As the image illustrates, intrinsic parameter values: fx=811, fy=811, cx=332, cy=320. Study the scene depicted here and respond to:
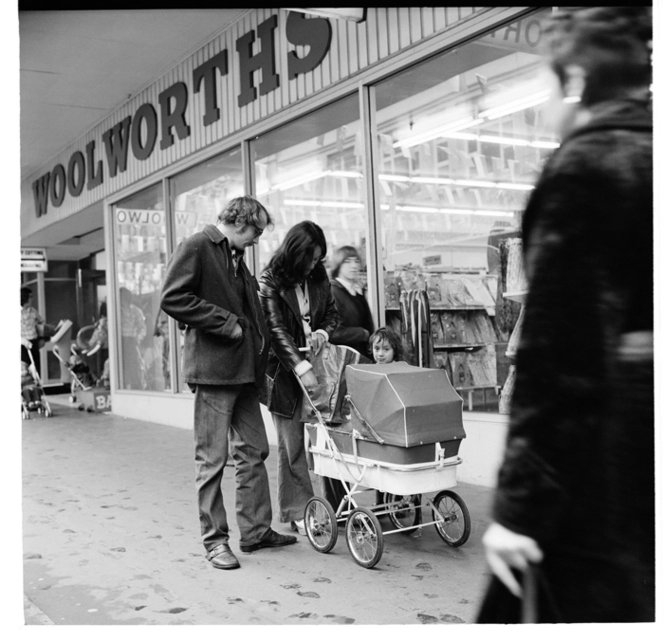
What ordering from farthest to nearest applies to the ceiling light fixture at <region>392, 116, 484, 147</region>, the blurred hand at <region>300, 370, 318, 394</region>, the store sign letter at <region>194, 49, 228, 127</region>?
the store sign letter at <region>194, 49, 228, 127</region> → the ceiling light fixture at <region>392, 116, 484, 147</region> → the blurred hand at <region>300, 370, 318, 394</region>

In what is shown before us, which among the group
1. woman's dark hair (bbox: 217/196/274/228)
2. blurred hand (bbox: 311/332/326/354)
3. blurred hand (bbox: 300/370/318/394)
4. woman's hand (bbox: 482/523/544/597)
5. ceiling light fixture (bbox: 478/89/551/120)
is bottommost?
A: woman's hand (bbox: 482/523/544/597)

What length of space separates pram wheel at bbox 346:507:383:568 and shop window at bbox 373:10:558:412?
7.85 feet

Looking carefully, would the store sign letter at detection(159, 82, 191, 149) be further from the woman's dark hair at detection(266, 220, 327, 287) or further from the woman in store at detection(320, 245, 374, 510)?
the woman's dark hair at detection(266, 220, 327, 287)

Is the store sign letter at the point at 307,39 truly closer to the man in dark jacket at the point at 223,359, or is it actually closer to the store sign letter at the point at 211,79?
the store sign letter at the point at 211,79

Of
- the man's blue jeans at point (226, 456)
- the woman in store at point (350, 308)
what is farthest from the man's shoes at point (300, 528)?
the woman in store at point (350, 308)

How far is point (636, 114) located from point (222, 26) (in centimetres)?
820

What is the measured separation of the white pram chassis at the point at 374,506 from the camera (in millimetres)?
4168

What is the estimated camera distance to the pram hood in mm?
4105

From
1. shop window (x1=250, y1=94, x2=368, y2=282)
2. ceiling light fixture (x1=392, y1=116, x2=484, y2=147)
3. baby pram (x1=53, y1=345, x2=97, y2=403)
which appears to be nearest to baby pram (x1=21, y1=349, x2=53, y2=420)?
baby pram (x1=53, y1=345, x2=97, y2=403)

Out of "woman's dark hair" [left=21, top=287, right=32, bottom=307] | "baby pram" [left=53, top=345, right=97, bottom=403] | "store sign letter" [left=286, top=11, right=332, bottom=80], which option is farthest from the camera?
"baby pram" [left=53, top=345, right=97, bottom=403]

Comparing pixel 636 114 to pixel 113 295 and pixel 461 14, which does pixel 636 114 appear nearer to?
pixel 461 14

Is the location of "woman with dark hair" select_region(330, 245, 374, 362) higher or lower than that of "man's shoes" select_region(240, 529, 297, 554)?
higher

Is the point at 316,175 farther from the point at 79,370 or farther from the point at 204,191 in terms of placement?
the point at 79,370
